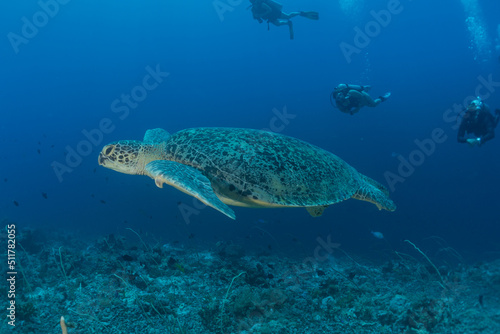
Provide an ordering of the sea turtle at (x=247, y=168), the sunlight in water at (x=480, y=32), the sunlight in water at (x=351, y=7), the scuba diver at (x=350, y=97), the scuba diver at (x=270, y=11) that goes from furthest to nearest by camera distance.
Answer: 1. the sunlight in water at (x=351, y=7)
2. the sunlight in water at (x=480, y=32)
3. the scuba diver at (x=270, y=11)
4. the scuba diver at (x=350, y=97)
5. the sea turtle at (x=247, y=168)

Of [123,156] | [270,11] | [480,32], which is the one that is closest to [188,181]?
[123,156]

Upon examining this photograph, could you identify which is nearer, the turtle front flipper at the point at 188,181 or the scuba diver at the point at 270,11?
the turtle front flipper at the point at 188,181

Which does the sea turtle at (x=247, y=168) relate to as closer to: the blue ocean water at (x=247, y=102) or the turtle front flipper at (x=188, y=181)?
the turtle front flipper at (x=188, y=181)

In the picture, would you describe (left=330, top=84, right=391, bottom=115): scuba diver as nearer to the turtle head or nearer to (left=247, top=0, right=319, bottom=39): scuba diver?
(left=247, top=0, right=319, bottom=39): scuba diver

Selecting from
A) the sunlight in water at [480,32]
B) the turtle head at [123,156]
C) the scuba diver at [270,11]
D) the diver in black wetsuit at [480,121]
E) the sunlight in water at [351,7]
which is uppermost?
the sunlight in water at [351,7]

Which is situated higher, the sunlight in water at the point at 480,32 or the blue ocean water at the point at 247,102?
the sunlight in water at the point at 480,32

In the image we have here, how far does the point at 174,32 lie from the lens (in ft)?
311

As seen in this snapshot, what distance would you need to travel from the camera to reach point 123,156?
15.9 ft

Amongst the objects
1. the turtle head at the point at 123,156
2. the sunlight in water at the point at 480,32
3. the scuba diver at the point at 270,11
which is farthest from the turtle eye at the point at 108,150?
the sunlight in water at the point at 480,32

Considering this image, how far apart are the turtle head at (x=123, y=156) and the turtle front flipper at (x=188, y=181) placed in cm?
120

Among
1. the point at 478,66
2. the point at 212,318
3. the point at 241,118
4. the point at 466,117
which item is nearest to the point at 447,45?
the point at 478,66

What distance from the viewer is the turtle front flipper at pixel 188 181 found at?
9.67 feet

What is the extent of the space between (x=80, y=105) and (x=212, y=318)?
82641 millimetres

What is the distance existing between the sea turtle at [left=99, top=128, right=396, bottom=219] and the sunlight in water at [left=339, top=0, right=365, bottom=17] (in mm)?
93898
